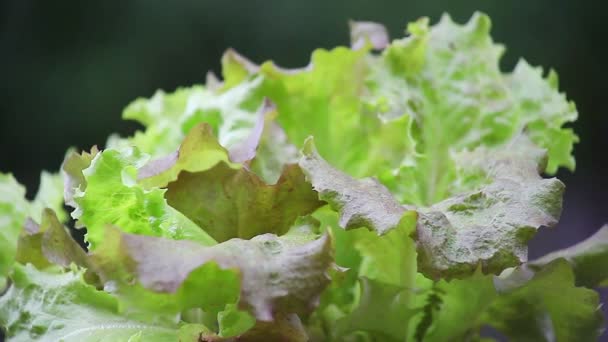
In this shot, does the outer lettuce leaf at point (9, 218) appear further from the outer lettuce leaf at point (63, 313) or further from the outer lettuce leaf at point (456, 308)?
Answer: the outer lettuce leaf at point (456, 308)

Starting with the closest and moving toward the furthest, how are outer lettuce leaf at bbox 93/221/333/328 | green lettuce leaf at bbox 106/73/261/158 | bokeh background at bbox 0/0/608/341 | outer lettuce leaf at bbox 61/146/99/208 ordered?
outer lettuce leaf at bbox 93/221/333/328
outer lettuce leaf at bbox 61/146/99/208
green lettuce leaf at bbox 106/73/261/158
bokeh background at bbox 0/0/608/341

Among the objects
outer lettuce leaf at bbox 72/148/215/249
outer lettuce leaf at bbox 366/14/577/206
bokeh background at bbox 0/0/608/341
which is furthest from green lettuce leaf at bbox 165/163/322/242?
bokeh background at bbox 0/0/608/341

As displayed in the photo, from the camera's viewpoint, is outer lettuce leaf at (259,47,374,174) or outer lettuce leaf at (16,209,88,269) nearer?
outer lettuce leaf at (16,209,88,269)

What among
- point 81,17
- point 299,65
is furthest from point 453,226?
point 81,17

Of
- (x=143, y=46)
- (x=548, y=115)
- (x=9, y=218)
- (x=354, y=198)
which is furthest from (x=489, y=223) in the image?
(x=143, y=46)

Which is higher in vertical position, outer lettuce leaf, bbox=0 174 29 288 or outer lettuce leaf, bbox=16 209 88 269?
outer lettuce leaf, bbox=0 174 29 288

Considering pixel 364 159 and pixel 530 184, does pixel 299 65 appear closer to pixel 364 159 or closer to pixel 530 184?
pixel 364 159

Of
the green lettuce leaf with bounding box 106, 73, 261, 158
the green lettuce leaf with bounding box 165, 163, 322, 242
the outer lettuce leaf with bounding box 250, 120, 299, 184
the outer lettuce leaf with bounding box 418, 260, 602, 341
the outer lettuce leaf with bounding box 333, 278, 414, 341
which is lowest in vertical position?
the outer lettuce leaf with bounding box 333, 278, 414, 341

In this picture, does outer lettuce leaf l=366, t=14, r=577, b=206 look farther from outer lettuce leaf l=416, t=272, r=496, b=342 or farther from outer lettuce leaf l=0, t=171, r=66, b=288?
outer lettuce leaf l=0, t=171, r=66, b=288
